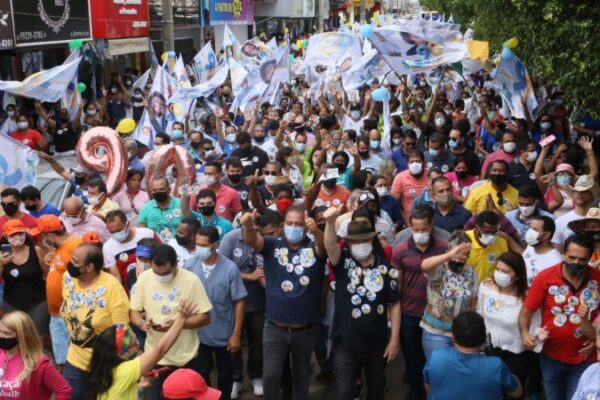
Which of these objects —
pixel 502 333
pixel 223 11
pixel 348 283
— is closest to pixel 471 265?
pixel 502 333

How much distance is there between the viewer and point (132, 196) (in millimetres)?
8398

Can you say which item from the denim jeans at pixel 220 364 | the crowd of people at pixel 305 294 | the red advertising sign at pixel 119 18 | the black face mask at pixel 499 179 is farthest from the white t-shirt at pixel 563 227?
the red advertising sign at pixel 119 18

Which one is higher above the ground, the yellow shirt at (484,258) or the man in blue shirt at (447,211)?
the man in blue shirt at (447,211)

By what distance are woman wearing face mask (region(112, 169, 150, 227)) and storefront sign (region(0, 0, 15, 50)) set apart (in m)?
8.71

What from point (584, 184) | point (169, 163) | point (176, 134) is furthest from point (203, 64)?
point (584, 184)

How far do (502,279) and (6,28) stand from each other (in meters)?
13.7

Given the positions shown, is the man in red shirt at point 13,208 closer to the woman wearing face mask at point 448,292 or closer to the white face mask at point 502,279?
the woman wearing face mask at point 448,292

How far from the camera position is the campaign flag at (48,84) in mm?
11440

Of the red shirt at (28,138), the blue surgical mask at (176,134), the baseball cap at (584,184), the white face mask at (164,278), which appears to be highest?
the baseball cap at (584,184)

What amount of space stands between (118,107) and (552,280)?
14.4 meters

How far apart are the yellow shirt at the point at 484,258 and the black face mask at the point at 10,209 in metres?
4.00

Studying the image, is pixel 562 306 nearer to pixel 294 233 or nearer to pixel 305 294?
pixel 305 294

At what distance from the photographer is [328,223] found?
5043 millimetres

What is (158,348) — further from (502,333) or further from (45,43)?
(45,43)
